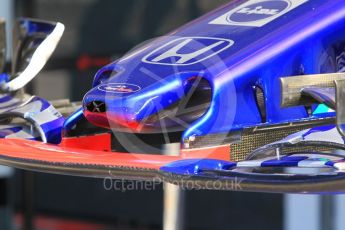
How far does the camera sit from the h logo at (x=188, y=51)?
2.26ft

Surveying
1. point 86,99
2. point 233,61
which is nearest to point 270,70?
point 233,61

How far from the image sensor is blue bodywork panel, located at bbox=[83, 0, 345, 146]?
0.66 m

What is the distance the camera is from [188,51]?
0.70 m


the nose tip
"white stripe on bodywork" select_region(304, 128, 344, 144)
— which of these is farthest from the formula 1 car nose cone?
"white stripe on bodywork" select_region(304, 128, 344, 144)

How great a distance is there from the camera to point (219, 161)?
2.00 ft

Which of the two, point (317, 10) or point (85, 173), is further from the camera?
point (317, 10)

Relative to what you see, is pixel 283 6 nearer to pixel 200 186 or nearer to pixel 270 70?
pixel 270 70

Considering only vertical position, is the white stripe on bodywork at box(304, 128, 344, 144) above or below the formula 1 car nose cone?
below

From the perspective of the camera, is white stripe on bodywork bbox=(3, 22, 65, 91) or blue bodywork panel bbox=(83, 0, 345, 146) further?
white stripe on bodywork bbox=(3, 22, 65, 91)

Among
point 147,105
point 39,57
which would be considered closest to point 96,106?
point 147,105

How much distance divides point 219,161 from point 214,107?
0.22ft

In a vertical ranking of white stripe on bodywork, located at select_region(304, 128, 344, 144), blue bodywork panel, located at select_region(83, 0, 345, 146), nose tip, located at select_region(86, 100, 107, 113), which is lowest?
white stripe on bodywork, located at select_region(304, 128, 344, 144)

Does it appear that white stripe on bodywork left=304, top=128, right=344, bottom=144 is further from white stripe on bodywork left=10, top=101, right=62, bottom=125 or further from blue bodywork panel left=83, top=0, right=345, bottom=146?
white stripe on bodywork left=10, top=101, right=62, bottom=125

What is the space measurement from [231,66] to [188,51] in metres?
0.05
